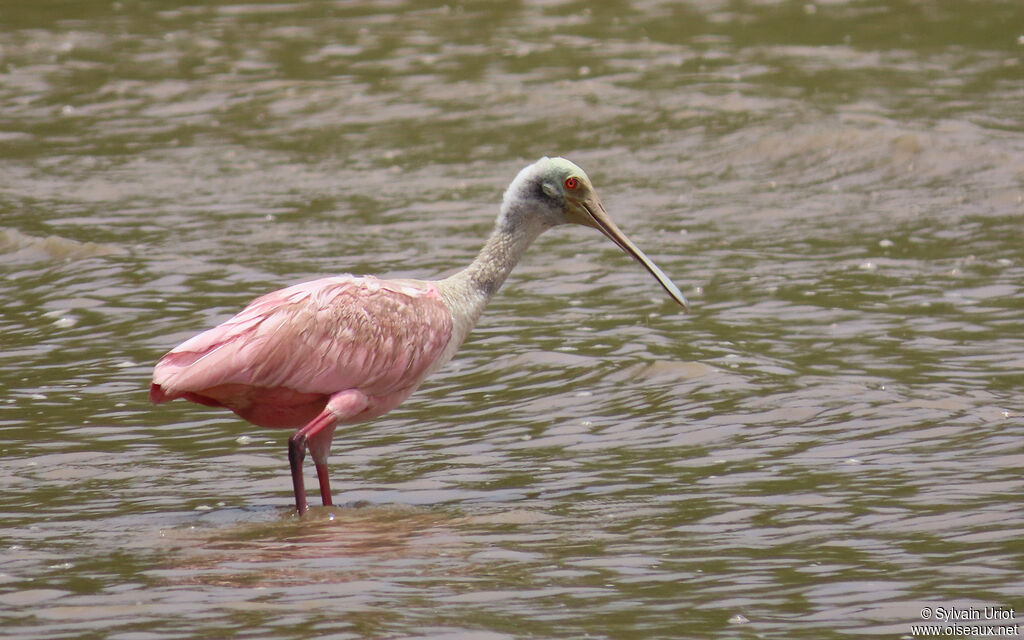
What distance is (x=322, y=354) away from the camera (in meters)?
8.68

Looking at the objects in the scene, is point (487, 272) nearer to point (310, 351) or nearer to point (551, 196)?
point (551, 196)

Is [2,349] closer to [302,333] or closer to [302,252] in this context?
[302,252]

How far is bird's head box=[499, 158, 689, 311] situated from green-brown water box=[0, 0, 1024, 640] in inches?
52.1

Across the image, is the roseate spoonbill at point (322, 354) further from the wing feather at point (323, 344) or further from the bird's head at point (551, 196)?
the bird's head at point (551, 196)

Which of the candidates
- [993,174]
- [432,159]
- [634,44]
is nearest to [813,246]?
[993,174]

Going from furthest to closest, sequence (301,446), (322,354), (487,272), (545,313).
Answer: (545,313), (487,272), (322,354), (301,446)

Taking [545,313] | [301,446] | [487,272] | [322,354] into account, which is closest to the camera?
[301,446]

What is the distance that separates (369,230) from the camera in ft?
51.1

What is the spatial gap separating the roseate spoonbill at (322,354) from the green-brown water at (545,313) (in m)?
0.53

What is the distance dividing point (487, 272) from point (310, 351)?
122 centimetres

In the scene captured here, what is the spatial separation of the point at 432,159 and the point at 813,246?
5086 millimetres

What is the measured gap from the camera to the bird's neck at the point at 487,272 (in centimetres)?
929

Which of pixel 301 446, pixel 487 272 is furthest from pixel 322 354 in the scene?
pixel 487 272

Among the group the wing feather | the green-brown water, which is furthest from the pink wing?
the green-brown water
